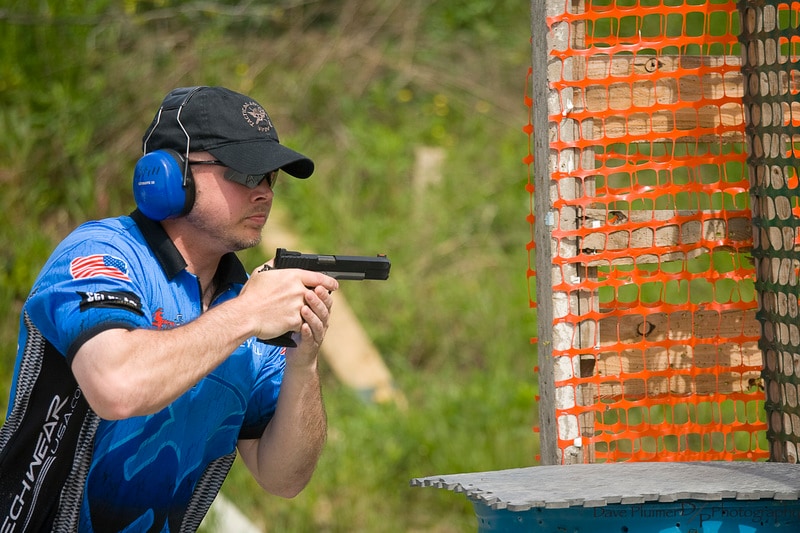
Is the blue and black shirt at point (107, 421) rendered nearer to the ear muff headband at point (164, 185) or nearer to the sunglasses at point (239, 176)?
the ear muff headband at point (164, 185)

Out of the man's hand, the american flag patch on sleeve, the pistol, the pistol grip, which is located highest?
the american flag patch on sleeve

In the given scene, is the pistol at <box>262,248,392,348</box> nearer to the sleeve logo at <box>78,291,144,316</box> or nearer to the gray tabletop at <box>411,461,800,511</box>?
the sleeve logo at <box>78,291,144,316</box>

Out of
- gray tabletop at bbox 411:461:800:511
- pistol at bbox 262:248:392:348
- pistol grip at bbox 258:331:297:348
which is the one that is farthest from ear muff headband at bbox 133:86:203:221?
gray tabletop at bbox 411:461:800:511

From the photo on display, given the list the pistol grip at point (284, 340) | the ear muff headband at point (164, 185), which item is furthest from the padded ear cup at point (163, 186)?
the pistol grip at point (284, 340)

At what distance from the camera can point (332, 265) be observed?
8.12 ft

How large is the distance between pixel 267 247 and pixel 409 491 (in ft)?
6.37

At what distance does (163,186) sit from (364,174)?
5.02 meters

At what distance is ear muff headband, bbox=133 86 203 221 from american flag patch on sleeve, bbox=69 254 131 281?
0.19 meters

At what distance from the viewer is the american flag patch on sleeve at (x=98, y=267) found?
7.20 ft

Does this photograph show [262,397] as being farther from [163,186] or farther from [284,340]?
[163,186]

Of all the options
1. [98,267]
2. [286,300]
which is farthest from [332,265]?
[98,267]

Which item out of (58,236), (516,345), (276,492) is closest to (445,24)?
(516,345)

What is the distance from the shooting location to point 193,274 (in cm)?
257

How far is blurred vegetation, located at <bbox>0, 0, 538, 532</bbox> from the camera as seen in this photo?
18.0 feet
